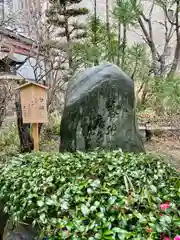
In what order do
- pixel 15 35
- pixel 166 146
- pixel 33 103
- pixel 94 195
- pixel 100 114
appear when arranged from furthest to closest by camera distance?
pixel 15 35
pixel 166 146
pixel 33 103
pixel 100 114
pixel 94 195

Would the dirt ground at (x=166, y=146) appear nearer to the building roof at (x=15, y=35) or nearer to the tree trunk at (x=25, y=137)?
the tree trunk at (x=25, y=137)

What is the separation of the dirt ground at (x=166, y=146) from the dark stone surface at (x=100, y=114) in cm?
194

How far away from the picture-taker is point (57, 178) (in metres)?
2.21

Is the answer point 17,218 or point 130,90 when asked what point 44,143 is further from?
point 17,218

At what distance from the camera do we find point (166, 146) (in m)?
6.52

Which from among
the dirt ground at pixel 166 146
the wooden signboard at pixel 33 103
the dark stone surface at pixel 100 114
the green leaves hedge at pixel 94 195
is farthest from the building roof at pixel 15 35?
the green leaves hedge at pixel 94 195

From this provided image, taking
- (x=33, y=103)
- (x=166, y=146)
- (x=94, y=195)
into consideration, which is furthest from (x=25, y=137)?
(x=94, y=195)

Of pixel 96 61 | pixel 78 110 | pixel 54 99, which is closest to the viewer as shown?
pixel 78 110

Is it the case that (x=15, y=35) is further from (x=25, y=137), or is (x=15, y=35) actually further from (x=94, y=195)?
(x=94, y=195)

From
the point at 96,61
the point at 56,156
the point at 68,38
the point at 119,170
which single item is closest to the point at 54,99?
the point at 96,61

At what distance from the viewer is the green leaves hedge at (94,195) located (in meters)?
1.63

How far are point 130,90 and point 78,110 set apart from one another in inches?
26.9

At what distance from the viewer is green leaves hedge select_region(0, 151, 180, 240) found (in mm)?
1629

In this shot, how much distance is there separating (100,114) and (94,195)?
1857 millimetres
